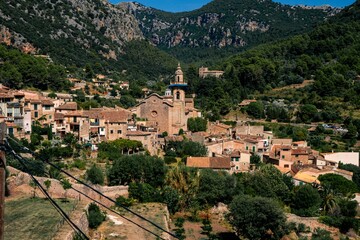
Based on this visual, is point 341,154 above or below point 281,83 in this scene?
below

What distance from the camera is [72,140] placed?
31.5 meters

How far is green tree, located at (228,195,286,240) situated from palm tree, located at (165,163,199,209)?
507 cm

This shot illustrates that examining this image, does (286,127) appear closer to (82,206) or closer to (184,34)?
(82,206)

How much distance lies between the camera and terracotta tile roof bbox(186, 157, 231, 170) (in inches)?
1270

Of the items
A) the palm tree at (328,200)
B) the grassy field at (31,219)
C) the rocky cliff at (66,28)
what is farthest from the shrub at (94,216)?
the rocky cliff at (66,28)

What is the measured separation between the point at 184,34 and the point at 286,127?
151 meters

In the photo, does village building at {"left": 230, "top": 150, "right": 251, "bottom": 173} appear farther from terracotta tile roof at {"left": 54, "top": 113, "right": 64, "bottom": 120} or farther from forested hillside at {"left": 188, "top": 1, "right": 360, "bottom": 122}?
forested hillside at {"left": 188, "top": 1, "right": 360, "bottom": 122}

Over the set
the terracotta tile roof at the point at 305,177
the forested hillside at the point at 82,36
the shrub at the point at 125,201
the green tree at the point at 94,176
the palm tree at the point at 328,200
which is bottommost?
the palm tree at the point at 328,200

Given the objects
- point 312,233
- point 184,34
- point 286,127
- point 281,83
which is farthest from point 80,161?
point 184,34

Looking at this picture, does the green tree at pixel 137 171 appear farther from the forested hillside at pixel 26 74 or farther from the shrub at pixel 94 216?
the forested hillside at pixel 26 74

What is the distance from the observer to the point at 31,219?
16.8 metres

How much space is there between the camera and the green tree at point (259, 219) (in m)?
21.8

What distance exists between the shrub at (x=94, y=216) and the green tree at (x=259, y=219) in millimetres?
7311

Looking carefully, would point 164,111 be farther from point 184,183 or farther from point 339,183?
point 339,183
